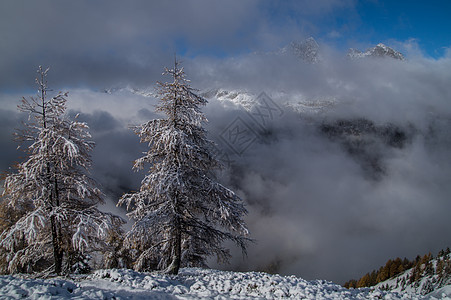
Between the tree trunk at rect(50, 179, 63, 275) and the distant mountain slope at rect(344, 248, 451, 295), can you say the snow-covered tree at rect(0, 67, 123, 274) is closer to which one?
the tree trunk at rect(50, 179, 63, 275)

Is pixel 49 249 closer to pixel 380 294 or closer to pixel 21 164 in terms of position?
pixel 21 164

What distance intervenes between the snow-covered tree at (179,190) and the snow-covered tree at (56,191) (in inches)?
60.0

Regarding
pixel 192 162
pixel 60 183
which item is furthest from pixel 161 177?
pixel 60 183

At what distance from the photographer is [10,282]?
21.1 feet

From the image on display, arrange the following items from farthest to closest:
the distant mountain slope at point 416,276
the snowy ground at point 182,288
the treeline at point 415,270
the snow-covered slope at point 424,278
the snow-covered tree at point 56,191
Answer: the treeline at point 415,270, the distant mountain slope at point 416,276, the snow-covered slope at point 424,278, the snow-covered tree at point 56,191, the snowy ground at point 182,288

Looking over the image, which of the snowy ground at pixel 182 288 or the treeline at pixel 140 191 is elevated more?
the treeline at pixel 140 191

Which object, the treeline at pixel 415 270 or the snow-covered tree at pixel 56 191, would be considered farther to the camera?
the treeline at pixel 415 270

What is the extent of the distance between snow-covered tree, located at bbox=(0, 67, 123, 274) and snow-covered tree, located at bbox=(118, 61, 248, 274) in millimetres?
1525

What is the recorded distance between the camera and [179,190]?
442 inches

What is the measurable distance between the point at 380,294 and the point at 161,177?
910 cm

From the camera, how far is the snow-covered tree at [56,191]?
9.81 m

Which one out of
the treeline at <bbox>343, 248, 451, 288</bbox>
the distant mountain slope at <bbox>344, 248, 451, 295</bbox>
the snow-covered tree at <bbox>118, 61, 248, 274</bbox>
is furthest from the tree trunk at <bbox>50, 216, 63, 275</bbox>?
the treeline at <bbox>343, 248, 451, 288</bbox>

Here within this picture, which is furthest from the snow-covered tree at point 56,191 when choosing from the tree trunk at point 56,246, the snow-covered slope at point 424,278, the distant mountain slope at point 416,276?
the snow-covered slope at point 424,278

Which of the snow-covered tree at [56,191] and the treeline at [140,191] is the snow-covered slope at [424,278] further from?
the snow-covered tree at [56,191]
